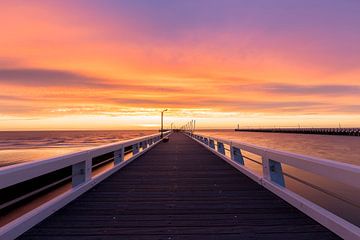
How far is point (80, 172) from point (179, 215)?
2790 mm

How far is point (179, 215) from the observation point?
507 cm

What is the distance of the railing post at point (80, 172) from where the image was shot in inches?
257

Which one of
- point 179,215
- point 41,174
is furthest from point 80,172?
point 179,215

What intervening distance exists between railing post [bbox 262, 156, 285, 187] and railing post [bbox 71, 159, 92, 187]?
3.98 metres

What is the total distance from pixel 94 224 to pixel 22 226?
997 mm

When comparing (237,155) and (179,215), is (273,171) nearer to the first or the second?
(179,215)

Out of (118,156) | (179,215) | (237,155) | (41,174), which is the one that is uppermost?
(41,174)

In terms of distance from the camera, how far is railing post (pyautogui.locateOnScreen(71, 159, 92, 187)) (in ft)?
21.4

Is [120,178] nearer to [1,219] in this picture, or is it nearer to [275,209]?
[275,209]

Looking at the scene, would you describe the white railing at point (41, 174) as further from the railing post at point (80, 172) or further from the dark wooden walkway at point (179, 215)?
the dark wooden walkway at point (179, 215)

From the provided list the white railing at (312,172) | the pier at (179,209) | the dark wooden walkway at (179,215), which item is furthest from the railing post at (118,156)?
the white railing at (312,172)

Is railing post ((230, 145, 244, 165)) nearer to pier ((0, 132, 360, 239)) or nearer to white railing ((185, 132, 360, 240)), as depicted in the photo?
white railing ((185, 132, 360, 240))

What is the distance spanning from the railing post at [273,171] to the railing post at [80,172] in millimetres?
3976

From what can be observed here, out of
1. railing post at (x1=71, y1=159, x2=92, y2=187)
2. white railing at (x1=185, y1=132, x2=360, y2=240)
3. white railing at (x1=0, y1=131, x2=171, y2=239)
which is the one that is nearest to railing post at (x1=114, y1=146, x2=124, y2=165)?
white railing at (x1=0, y1=131, x2=171, y2=239)
